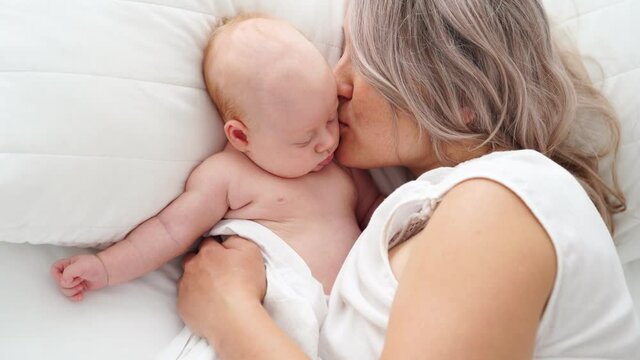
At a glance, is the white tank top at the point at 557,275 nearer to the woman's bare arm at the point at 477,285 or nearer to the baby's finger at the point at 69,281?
the woman's bare arm at the point at 477,285

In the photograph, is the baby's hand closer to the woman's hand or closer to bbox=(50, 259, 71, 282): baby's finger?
bbox=(50, 259, 71, 282): baby's finger

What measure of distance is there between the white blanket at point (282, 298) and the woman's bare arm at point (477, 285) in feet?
0.77

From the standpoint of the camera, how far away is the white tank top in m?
0.95

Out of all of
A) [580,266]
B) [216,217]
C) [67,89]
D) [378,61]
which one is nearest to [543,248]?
[580,266]

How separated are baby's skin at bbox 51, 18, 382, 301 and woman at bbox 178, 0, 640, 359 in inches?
2.5

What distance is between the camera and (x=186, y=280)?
1.24 metres

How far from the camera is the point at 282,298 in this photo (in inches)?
46.6

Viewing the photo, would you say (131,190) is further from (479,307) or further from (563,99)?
(563,99)

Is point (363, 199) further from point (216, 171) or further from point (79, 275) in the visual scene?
point (79, 275)

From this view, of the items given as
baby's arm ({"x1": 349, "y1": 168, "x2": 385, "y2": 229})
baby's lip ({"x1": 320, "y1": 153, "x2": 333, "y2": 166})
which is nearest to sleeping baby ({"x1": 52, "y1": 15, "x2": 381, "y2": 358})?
baby's lip ({"x1": 320, "y1": 153, "x2": 333, "y2": 166})

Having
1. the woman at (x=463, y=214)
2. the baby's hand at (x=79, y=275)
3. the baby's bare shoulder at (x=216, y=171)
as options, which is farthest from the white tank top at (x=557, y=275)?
the baby's hand at (x=79, y=275)

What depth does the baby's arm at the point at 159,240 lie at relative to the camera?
117 centimetres

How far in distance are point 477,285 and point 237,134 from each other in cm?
54

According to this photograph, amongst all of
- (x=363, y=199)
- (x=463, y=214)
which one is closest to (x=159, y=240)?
(x=363, y=199)
